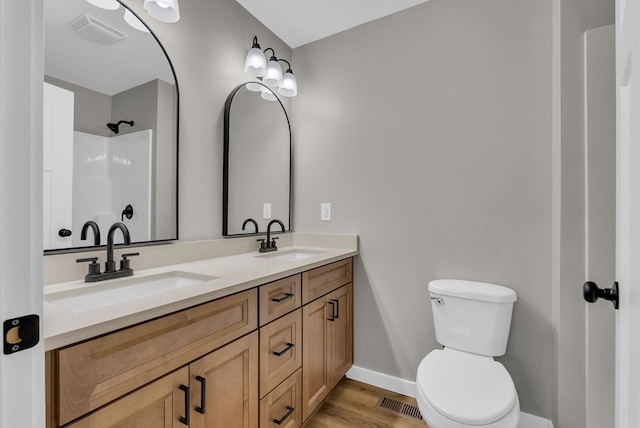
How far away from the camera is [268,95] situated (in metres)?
2.15

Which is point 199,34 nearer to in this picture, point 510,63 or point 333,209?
point 333,209

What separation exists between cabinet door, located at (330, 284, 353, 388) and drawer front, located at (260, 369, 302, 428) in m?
0.38

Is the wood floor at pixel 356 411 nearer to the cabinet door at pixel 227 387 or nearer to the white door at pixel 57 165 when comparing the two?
the cabinet door at pixel 227 387

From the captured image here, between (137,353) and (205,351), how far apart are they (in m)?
0.22

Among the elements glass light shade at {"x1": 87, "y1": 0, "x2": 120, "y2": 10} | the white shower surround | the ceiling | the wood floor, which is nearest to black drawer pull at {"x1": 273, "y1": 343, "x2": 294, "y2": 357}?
the wood floor

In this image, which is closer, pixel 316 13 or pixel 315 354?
pixel 315 354

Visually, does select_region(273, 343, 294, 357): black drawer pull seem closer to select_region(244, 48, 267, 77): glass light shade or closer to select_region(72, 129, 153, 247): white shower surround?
select_region(72, 129, 153, 247): white shower surround

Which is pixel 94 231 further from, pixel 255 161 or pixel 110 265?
pixel 255 161

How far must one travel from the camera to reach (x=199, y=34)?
169 cm

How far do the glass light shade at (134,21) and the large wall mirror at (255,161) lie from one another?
53 cm

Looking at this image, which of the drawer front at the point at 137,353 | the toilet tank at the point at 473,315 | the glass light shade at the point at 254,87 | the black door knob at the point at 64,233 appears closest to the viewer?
the drawer front at the point at 137,353

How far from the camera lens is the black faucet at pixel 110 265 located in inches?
45.9

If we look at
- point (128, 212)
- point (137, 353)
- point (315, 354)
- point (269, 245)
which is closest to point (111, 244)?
point (128, 212)
